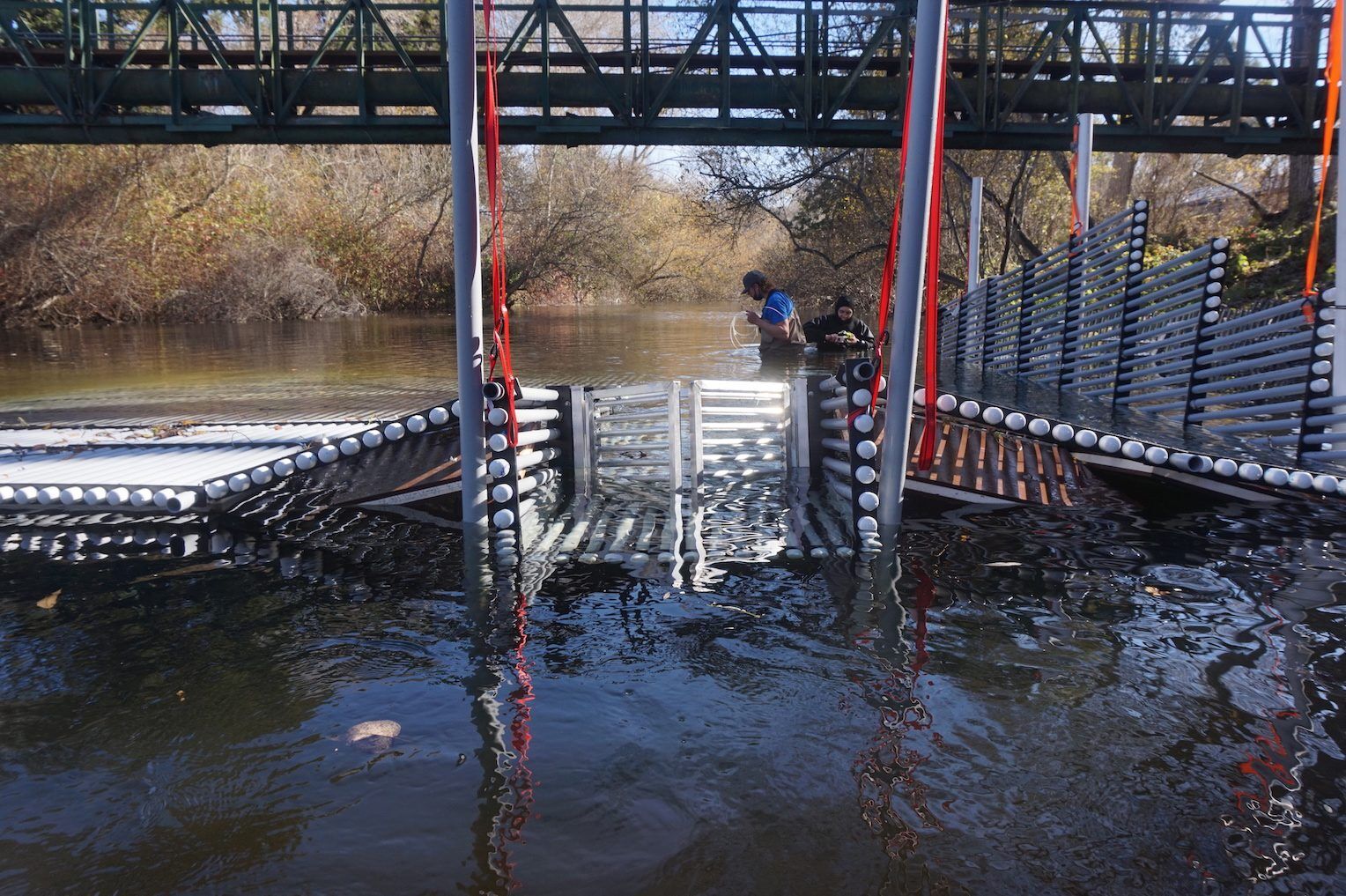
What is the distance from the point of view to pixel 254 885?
316 cm

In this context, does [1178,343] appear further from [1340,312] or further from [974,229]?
[974,229]

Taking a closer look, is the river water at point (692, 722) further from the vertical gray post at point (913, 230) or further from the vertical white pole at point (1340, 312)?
the vertical white pole at point (1340, 312)

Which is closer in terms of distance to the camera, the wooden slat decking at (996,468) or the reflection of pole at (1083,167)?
the wooden slat decking at (996,468)

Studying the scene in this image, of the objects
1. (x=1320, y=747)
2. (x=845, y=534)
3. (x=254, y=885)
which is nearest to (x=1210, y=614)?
(x=1320, y=747)

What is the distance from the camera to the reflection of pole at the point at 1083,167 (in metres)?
12.8

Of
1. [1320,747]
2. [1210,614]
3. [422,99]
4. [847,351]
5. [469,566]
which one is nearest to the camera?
[1320,747]

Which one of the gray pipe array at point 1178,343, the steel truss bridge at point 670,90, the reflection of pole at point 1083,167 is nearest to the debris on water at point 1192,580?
the gray pipe array at point 1178,343

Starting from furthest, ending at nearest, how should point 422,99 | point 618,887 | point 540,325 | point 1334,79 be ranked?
point 540,325
point 422,99
point 1334,79
point 618,887

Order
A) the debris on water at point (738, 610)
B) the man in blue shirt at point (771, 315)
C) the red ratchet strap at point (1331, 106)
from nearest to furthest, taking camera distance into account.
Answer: the debris on water at point (738, 610) → the red ratchet strap at point (1331, 106) → the man in blue shirt at point (771, 315)

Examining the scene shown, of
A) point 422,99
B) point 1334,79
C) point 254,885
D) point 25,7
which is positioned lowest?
point 254,885

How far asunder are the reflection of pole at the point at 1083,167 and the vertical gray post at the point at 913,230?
7.00 m

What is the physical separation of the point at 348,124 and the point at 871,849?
17.6 metres

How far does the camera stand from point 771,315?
16953 millimetres

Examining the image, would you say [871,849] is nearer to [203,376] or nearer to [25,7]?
[203,376]
